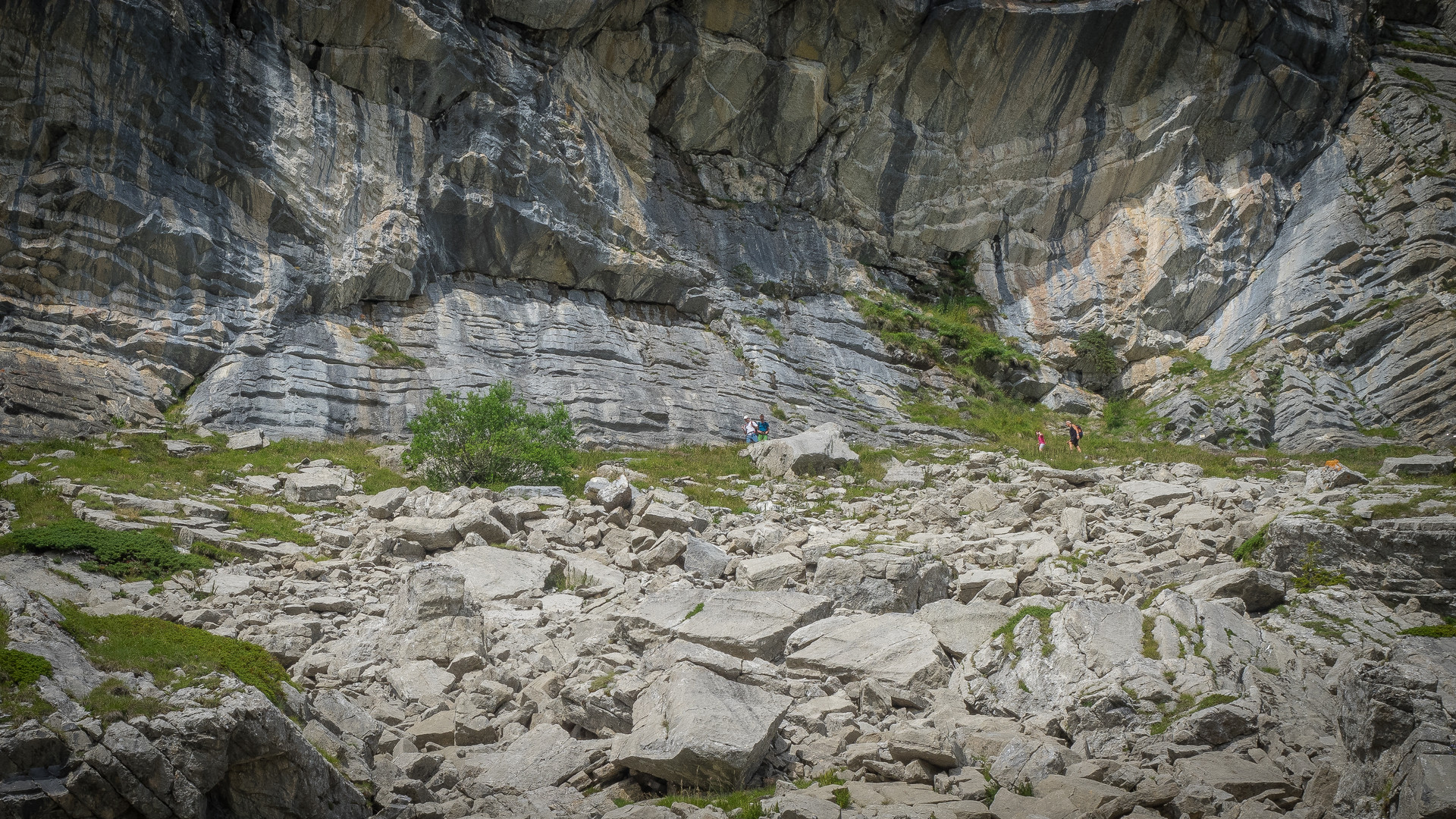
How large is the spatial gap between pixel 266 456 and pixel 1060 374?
1268 inches

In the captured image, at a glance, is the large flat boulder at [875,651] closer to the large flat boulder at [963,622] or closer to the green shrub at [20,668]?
the large flat boulder at [963,622]

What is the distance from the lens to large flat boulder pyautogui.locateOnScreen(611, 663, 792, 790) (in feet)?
19.2

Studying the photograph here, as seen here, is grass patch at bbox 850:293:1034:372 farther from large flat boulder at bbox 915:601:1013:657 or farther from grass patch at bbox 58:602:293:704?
grass patch at bbox 58:602:293:704

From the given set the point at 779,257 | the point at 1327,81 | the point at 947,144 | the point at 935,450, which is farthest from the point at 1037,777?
the point at 1327,81

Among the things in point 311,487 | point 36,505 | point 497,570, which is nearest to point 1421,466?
point 497,570

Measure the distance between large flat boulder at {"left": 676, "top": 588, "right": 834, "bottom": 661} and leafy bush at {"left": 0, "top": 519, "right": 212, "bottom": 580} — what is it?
661 cm

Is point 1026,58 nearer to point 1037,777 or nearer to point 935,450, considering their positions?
point 935,450

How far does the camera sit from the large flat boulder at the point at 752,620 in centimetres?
816

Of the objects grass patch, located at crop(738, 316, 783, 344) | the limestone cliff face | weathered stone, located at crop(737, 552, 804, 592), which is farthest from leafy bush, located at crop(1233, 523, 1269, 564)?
grass patch, located at crop(738, 316, 783, 344)

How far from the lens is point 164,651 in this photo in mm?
5367

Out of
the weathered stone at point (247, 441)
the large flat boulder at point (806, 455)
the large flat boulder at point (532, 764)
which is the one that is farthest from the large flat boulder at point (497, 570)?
the weathered stone at point (247, 441)

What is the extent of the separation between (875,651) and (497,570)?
5223 millimetres

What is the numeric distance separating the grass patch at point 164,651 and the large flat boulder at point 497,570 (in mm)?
3726

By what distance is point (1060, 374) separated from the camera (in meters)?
36.4
